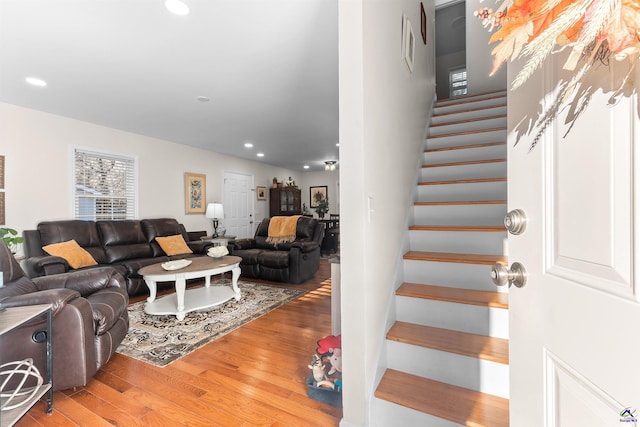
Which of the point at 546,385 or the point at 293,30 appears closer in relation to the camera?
the point at 546,385

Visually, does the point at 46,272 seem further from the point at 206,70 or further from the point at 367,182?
the point at 367,182

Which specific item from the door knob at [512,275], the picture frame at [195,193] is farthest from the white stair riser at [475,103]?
the picture frame at [195,193]

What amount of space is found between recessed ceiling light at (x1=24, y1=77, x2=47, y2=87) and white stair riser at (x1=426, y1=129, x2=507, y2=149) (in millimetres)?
4055

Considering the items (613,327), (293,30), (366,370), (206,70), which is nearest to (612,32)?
(613,327)

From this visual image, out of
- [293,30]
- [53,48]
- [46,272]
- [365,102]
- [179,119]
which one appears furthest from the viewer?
[179,119]

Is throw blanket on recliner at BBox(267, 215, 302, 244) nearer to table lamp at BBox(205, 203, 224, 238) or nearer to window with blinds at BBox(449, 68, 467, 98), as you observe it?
table lamp at BBox(205, 203, 224, 238)

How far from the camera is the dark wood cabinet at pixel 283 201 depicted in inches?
317

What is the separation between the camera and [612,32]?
42 centimetres

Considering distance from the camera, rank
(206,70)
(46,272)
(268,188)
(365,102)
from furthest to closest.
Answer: (268,188)
(46,272)
(206,70)
(365,102)

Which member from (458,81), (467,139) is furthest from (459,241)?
(458,81)

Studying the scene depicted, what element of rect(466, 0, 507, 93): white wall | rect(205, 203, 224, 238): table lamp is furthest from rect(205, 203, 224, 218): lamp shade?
rect(466, 0, 507, 93): white wall

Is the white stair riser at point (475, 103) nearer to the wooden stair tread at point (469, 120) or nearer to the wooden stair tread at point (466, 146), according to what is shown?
the wooden stair tread at point (469, 120)

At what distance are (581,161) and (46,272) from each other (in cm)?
431

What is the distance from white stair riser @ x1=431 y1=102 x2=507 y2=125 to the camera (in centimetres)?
305
